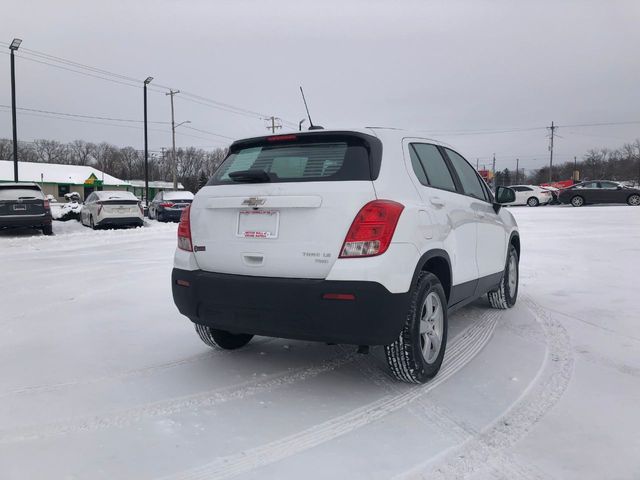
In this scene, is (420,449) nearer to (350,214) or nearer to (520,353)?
(350,214)

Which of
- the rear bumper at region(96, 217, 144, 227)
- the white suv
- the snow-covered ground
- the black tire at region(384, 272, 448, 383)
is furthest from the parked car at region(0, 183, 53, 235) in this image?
the black tire at region(384, 272, 448, 383)

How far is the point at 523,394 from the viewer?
338 centimetres

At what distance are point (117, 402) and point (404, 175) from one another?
2.44 m

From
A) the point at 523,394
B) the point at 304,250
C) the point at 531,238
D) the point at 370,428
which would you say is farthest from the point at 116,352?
the point at 531,238

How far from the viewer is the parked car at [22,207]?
13.9 metres

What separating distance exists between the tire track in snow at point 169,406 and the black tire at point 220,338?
63 cm

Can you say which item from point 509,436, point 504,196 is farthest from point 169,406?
point 504,196

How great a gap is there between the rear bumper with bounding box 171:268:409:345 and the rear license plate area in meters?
0.29

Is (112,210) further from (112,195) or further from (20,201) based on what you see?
(20,201)

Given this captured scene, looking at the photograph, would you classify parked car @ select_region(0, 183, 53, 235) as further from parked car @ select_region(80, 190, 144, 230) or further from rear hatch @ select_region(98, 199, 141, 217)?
rear hatch @ select_region(98, 199, 141, 217)

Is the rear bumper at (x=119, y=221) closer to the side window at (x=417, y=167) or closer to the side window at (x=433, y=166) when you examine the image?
the side window at (x=433, y=166)

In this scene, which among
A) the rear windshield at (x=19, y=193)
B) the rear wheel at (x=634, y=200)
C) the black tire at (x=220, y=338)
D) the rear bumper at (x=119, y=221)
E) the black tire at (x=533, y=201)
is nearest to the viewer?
the black tire at (x=220, y=338)

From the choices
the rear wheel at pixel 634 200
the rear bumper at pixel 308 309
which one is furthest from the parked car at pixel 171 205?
the rear wheel at pixel 634 200

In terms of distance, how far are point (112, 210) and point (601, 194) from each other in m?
26.9
